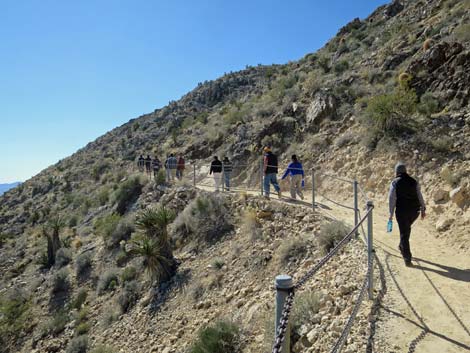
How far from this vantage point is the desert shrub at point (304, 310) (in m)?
4.91

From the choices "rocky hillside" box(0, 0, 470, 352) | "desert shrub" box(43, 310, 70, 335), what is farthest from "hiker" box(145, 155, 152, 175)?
"desert shrub" box(43, 310, 70, 335)

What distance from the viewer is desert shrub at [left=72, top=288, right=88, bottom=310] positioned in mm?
12398

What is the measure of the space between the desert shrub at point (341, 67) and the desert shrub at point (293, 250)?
1602 cm

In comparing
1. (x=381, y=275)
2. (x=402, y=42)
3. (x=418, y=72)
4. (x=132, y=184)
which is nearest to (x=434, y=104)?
(x=418, y=72)

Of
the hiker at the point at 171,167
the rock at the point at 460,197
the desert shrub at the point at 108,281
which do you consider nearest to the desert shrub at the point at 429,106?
the rock at the point at 460,197

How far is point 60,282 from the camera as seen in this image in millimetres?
14359

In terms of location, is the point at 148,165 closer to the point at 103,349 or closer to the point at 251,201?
the point at 251,201

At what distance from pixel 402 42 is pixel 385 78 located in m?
3.25

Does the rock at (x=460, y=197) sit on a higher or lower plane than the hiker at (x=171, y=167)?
lower

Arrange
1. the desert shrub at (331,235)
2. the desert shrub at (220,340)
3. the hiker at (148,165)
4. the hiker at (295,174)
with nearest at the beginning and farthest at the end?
the desert shrub at (220,340), the desert shrub at (331,235), the hiker at (295,174), the hiker at (148,165)

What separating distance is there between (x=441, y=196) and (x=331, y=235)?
3.74m

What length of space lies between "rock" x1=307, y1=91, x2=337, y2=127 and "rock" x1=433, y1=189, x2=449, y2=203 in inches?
312

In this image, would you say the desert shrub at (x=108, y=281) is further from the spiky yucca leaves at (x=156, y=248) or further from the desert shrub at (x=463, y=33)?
the desert shrub at (x=463, y=33)

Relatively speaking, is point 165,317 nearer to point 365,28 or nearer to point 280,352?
point 280,352
